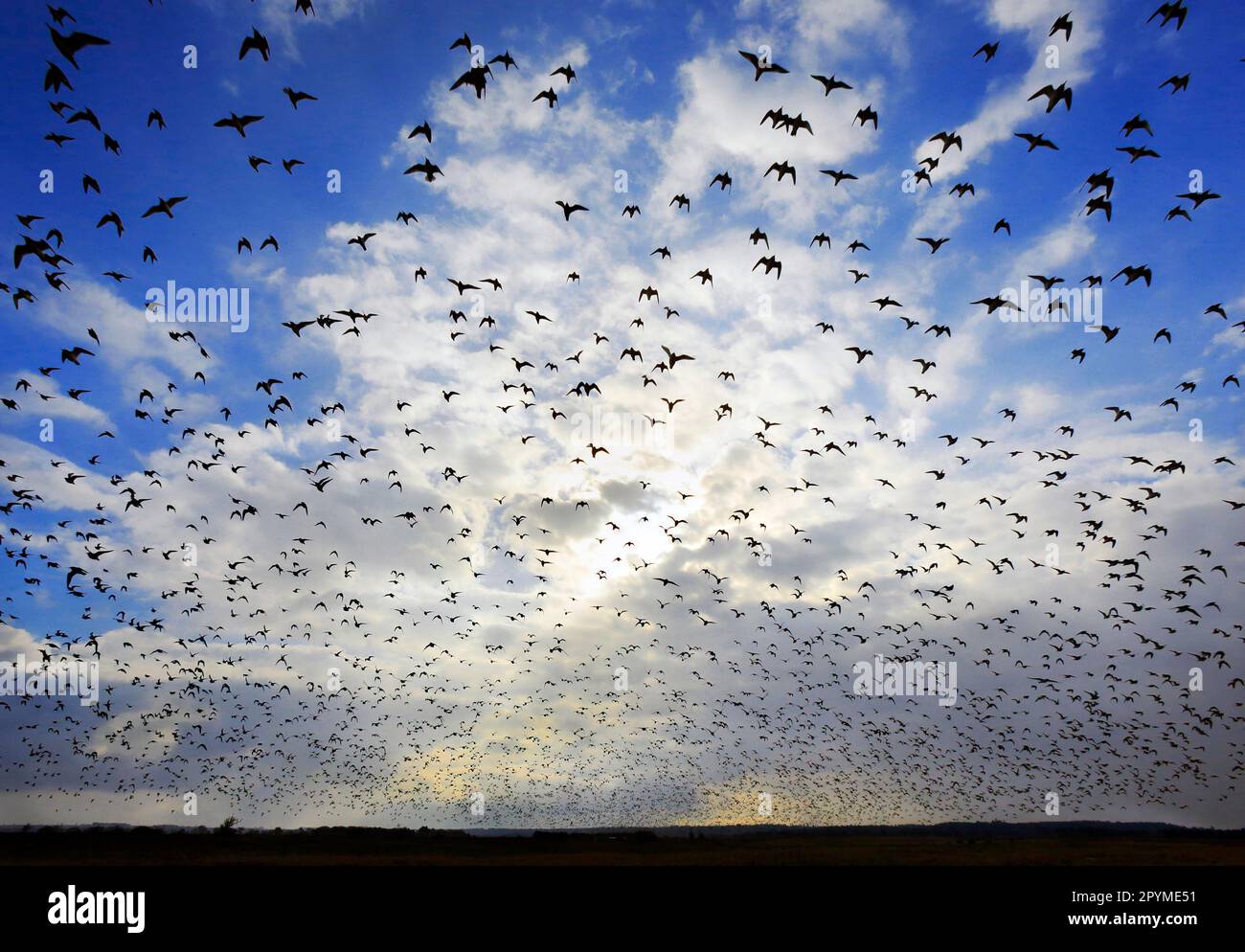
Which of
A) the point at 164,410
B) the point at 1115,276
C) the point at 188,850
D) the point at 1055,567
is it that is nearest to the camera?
the point at 1115,276

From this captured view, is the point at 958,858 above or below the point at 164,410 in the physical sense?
below

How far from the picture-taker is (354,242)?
29.7m

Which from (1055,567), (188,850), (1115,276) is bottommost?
(188,850)
